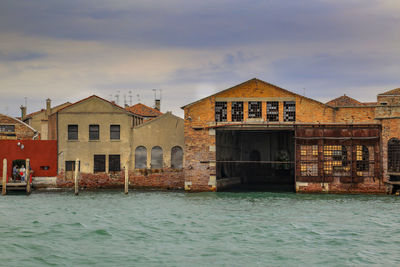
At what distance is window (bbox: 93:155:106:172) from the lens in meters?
38.2

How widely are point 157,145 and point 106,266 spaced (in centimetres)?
2401

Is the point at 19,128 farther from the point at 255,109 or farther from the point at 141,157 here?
the point at 255,109

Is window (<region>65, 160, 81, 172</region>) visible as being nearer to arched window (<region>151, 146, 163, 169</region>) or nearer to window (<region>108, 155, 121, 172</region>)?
window (<region>108, 155, 121, 172</region>)

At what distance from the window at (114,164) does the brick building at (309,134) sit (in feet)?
18.8

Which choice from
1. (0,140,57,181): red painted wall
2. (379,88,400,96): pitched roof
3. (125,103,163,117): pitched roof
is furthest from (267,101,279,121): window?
(125,103,163,117): pitched roof

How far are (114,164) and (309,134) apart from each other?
13.3 meters

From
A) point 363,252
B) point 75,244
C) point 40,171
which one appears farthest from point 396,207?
point 40,171

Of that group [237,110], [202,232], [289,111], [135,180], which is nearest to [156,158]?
[135,180]

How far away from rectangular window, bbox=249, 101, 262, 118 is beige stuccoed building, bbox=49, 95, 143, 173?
29.2 feet

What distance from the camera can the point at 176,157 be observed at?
3809 centimetres

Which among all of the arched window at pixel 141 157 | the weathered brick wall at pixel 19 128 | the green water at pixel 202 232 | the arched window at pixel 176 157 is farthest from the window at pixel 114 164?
the weathered brick wall at pixel 19 128

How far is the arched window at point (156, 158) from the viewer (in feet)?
124

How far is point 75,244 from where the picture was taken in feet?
56.0

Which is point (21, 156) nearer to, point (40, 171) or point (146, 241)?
point (40, 171)
